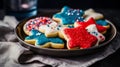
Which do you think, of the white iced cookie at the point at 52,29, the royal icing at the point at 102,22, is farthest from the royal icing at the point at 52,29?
the royal icing at the point at 102,22

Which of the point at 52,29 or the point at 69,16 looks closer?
the point at 52,29

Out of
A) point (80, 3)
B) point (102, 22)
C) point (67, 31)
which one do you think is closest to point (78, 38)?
point (67, 31)

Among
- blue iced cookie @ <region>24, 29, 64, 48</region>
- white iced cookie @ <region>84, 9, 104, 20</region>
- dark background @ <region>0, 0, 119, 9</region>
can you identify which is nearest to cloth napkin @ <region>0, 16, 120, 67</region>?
blue iced cookie @ <region>24, 29, 64, 48</region>

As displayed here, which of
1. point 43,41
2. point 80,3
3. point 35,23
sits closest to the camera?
point 43,41

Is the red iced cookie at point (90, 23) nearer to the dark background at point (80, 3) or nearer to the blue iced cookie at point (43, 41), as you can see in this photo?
the blue iced cookie at point (43, 41)

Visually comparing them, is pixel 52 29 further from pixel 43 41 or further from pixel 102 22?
pixel 102 22

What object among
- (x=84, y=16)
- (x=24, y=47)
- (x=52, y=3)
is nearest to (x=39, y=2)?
(x=52, y=3)

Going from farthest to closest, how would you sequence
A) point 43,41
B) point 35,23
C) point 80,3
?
point 80,3 < point 35,23 < point 43,41
